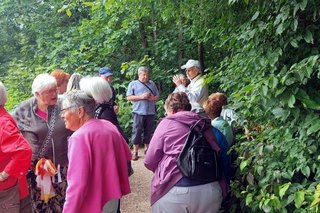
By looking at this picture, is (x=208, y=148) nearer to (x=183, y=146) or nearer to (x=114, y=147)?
(x=183, y=146)

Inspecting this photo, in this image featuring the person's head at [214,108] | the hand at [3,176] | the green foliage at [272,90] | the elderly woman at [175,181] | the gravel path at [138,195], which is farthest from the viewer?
the gravel path at [138,195]

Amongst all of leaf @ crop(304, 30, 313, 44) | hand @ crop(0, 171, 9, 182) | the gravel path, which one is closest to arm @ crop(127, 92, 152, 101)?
the gravel path

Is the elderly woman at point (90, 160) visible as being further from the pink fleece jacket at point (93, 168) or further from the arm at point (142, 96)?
the arm at point (142, 96)

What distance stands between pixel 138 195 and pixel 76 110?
3182 millimetres

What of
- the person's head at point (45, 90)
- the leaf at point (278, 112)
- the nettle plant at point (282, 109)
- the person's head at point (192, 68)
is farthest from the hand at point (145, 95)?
the leaf at point (278, 112)

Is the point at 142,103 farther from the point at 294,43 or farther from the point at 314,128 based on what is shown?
the point at 314,128

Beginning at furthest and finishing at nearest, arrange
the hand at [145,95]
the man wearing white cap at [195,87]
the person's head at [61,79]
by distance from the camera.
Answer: the hand at [145,95] < the man wearing white cap at [195,87] < the person's head at [61,79]

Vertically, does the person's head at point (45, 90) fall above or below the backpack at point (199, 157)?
above

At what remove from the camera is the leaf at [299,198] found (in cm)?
263

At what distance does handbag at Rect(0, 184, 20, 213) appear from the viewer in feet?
9.44

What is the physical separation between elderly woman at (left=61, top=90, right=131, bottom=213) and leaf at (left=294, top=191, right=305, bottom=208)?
1192 millimetres

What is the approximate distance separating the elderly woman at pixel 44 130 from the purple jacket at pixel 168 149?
80 centimetres

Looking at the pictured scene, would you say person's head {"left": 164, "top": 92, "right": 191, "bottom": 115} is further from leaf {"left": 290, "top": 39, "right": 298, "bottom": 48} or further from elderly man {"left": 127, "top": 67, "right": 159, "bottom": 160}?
elderly man {"left": 127, "top": 67, "right": 159, "bottom": 160}

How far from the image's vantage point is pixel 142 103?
24.0 feet
